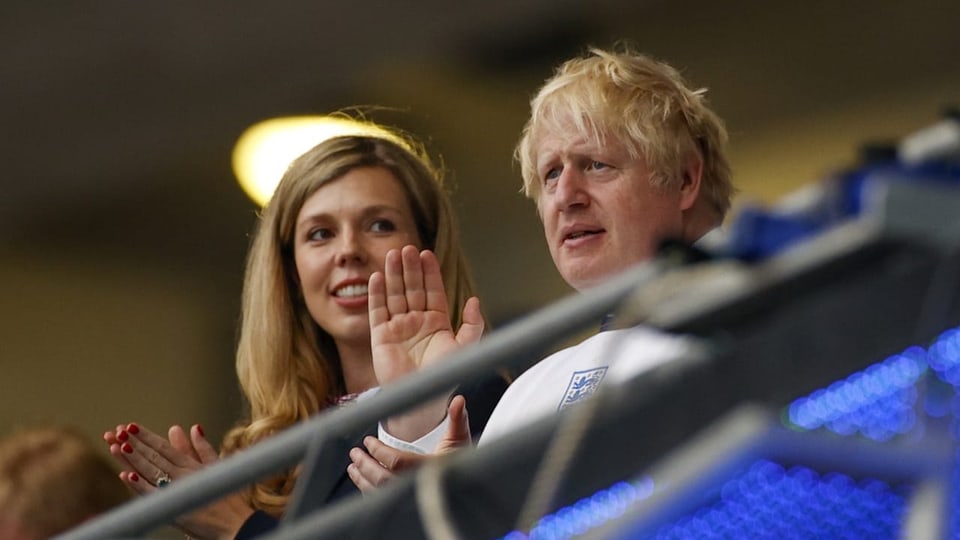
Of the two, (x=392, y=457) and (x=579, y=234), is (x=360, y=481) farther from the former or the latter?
(x=579, y=234)

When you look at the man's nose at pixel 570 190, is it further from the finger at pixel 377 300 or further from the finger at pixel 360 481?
the finger at pixel 360 481

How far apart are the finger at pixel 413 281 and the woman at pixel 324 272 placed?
0.57ft

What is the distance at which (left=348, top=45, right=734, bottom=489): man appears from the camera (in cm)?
190

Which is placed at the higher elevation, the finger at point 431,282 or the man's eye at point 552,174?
the man's eye at point 552,174

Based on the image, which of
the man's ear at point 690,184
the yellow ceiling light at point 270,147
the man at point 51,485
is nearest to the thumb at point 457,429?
the man's ear at point 690,184

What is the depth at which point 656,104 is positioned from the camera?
1.96 m

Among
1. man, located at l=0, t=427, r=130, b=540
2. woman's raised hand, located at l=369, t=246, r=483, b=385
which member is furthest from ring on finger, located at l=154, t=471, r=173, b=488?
woman's raised hand, located at l=369, t=246, r=483, b=385

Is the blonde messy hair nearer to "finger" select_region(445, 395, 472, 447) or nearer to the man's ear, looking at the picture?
the man's ear

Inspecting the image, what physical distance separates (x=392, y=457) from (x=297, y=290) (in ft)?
2.75

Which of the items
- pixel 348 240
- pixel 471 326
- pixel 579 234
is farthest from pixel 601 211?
pixel 348 240

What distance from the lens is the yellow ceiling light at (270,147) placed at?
14.9 feet

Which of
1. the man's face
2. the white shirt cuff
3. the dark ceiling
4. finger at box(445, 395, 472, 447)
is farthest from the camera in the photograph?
the dark ceiling

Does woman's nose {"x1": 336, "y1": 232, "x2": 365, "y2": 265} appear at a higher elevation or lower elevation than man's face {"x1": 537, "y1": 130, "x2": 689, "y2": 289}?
higher

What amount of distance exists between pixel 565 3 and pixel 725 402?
3.53 m
